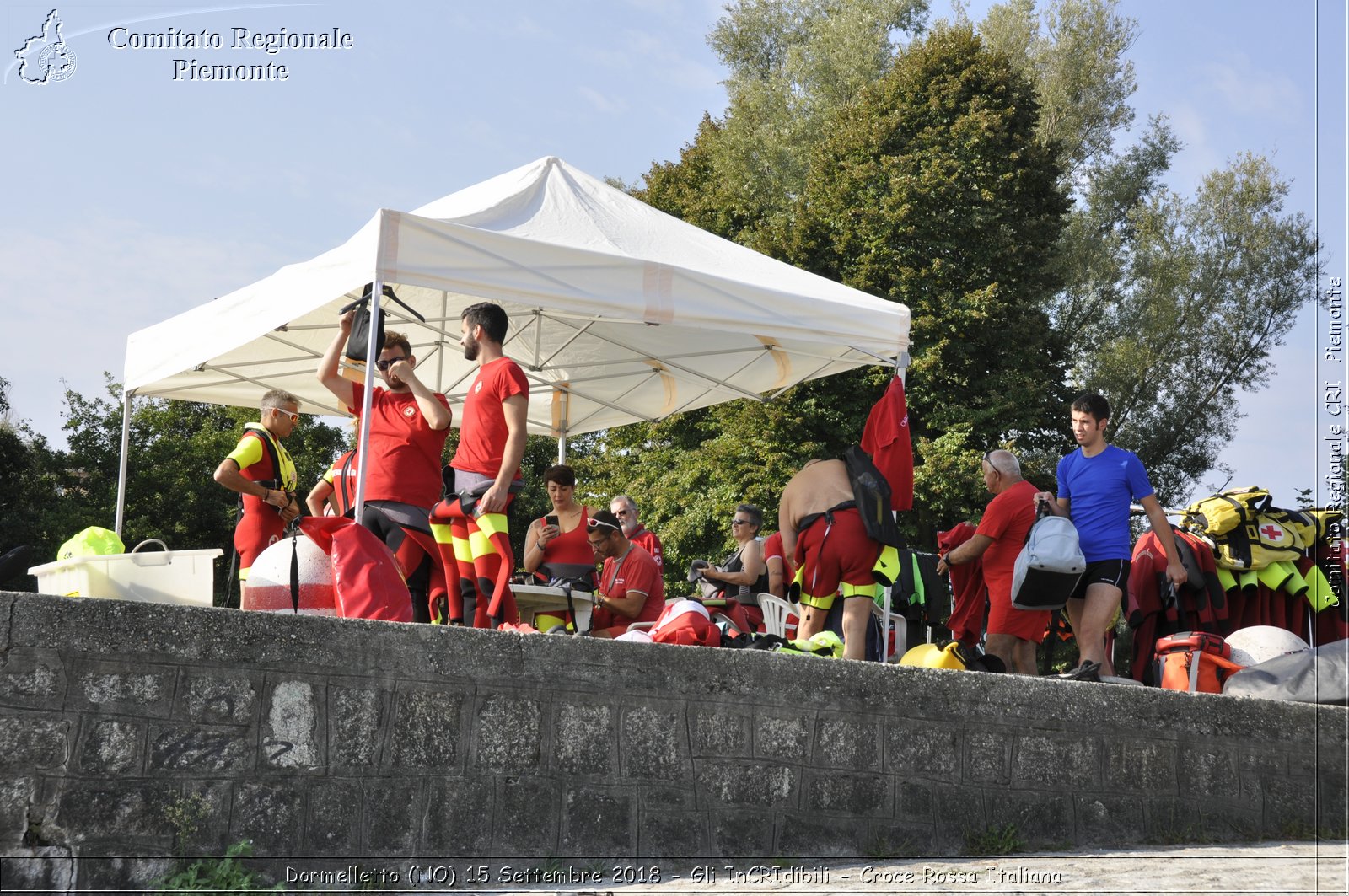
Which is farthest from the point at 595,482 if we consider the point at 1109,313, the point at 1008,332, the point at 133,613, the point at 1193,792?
the point at 133,613

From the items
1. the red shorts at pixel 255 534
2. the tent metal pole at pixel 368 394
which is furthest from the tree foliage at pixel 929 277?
the tent metal pole at pixel 368 394

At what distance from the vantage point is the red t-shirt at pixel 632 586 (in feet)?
23.6

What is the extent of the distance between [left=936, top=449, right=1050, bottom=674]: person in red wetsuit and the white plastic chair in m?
1.03

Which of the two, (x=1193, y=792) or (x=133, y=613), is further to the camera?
(x=1193, y=792)

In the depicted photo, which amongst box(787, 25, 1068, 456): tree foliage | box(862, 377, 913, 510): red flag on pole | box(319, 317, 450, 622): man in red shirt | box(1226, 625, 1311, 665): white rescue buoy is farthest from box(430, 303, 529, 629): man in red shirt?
box(787, 25, 1068, 456): tree foliage

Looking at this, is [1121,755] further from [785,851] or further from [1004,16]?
[1004,16]

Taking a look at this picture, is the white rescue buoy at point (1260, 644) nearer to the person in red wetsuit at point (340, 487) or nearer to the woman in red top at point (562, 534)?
the woman in red top at point (562, 534)

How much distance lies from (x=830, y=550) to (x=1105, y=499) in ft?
4.89

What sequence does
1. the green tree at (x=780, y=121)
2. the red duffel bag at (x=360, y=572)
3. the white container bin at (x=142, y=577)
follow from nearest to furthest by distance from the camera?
the red duffel bag at (x=360, y=572) → the white container bin at (x=142, y=577) → the green tree at (x=780, y=121)

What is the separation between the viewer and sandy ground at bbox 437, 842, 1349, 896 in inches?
160

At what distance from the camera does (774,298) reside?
7.12 m

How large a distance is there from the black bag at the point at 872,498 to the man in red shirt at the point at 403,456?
2058mm

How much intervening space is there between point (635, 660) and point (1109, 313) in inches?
985

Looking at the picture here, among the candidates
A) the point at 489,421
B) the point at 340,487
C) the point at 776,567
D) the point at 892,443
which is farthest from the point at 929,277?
the point at 489,421
